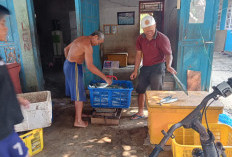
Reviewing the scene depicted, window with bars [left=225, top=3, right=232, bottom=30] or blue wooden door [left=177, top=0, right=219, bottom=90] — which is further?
window with bars [left=225, top=3, right=232, bottom=30]

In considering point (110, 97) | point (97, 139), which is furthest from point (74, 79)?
point (97, 139)

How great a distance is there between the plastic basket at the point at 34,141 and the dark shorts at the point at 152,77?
211 centimetres

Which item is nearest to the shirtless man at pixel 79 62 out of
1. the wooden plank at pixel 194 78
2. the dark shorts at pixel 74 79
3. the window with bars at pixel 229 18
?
the dark shorts at pixel 74 79

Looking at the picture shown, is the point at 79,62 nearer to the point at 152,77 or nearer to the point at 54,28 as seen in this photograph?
Result: the point at 152,77

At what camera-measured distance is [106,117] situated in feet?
11.7

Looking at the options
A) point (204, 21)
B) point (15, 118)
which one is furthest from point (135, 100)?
point (15, 118)

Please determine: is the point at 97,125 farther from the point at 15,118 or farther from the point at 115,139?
the point at 15,118

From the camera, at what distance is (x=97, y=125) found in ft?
11.8

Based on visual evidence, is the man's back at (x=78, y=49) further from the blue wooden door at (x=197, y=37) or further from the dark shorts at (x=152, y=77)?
the blue wooden door at (x=197, y=37)

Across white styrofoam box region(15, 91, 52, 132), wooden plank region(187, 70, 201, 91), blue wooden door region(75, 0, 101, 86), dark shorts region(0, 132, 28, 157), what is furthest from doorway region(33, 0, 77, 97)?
dark shorts region(0, 132, 28, 157)

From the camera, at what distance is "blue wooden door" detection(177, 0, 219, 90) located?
4145mm

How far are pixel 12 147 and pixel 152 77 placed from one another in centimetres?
268

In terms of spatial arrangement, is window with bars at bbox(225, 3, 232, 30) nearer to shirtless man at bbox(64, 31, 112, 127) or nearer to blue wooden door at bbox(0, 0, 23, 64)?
shirtless man at bbox(64, 31, 112, 127)

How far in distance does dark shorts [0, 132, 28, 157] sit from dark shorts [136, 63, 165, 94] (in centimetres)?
256
